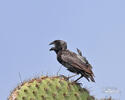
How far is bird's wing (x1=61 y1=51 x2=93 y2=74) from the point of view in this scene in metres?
36.1

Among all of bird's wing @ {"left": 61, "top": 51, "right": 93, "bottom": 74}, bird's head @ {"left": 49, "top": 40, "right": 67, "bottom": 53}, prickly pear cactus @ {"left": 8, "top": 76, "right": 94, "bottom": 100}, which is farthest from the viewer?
bird's head @ {"left": 49, "top": 40, "right": 67, "bottom": 53}

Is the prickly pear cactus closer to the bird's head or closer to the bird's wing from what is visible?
the bird's wing

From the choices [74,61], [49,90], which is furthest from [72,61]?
[49,90]

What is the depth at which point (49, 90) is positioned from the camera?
118 ft

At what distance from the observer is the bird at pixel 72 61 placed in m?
36.2

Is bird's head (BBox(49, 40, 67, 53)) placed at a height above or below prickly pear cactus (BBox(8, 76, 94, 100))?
above

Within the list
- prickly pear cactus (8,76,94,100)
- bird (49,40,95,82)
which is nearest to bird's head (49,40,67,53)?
bird (49,40,95,82)

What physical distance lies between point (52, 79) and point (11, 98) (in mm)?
771

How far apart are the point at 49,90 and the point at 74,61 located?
0.65 metres

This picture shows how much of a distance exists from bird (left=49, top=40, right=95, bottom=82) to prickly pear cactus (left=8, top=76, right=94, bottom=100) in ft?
0.72

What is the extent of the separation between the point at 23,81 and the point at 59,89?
57cm

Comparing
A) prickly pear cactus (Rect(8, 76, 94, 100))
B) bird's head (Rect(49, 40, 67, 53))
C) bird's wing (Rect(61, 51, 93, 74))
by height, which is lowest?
prickly pear cactus (Rect(8, 76, 94, 100))

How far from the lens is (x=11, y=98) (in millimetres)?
35719

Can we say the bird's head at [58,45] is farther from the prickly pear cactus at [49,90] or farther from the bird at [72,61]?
the prickly pear cactus at [49,90]
